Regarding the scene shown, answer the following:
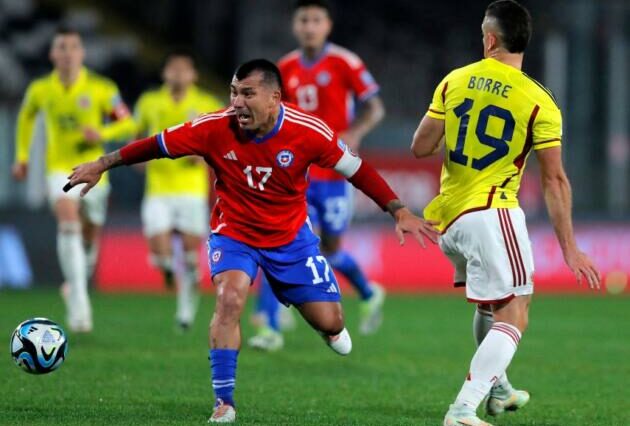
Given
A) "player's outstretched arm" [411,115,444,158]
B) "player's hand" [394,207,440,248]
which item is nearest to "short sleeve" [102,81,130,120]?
"player's outstretched arm" [411,115,444,158]

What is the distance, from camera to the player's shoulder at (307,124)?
276 inches

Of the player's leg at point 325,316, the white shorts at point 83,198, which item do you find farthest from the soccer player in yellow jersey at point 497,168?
Result: the white shorts at point 83,198

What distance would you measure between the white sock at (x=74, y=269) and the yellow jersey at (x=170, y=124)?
164 centimetres

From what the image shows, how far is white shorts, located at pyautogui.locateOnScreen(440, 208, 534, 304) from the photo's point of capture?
648cm

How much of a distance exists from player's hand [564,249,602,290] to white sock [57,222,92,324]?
19.1 feet

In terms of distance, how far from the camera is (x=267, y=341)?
415 inches

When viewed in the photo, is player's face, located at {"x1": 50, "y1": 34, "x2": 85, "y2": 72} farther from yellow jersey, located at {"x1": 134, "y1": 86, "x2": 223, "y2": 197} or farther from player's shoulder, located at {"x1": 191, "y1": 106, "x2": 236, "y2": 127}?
player's shoulder, located at {"x1": 191, "y1": 106, "x2": 236, "y2": 127}

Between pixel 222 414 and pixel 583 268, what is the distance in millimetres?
1992

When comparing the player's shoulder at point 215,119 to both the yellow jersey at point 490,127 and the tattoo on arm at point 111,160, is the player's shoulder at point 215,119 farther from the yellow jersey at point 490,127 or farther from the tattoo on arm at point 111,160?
the yellow jersey at point 490,127

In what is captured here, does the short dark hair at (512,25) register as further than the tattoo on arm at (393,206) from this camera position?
No

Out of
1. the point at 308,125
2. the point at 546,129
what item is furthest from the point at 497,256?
the point at 308,125

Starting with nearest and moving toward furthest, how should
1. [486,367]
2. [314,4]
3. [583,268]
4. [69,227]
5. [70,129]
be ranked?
[583,268] → [486,367] → [314,4] → [69,227] → [70,129]

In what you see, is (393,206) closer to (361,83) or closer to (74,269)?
(361,83)

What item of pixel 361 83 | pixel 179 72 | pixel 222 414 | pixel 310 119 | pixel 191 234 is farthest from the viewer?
pixel 191 234
